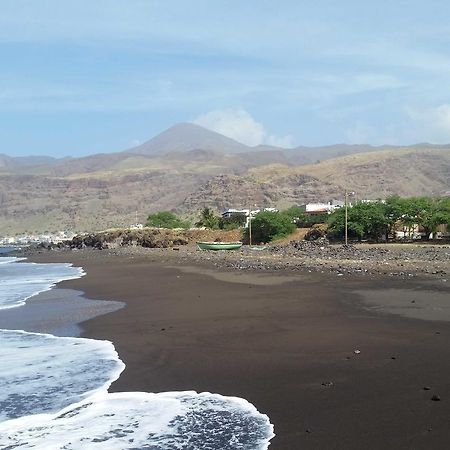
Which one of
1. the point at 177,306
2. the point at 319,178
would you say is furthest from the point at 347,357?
the point at 319,178

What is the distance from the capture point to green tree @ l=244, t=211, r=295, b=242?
69375 mm

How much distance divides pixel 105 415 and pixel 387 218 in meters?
54.2

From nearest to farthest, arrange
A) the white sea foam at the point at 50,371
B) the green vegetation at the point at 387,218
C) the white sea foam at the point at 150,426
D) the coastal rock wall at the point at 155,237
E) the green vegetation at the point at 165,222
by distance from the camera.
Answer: the white sea foam at the point at 150,426, the white sea foam at the point at 50,371, the green vegetation at the point at 387,218, the coastal rock wall at the point at 155,237, the green vegetation at the point at 165,222

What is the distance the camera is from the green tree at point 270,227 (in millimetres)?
69375

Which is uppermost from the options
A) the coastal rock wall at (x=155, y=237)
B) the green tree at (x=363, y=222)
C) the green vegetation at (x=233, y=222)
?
the green tree at (x=363, y=222)

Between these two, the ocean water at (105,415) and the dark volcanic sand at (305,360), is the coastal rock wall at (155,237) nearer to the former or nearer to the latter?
the dark volcanic sand at (305,360)

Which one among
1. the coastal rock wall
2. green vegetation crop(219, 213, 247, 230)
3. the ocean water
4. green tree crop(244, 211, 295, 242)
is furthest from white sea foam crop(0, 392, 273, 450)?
green vegetation crop(219, 213, 247, 230)

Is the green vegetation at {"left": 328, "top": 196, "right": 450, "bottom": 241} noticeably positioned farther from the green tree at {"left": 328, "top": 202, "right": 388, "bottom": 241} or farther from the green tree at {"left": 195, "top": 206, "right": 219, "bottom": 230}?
the green tree at {"left": 195, "top": 206, "right": 219, "bottom": 230}

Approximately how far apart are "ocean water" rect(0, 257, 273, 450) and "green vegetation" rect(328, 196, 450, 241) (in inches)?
1946

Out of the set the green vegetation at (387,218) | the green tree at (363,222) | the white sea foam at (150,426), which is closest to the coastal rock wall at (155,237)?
the green tree at (363,222)

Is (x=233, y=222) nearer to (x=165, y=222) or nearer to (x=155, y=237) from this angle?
(x=155, y=237)

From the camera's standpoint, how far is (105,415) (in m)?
8.25

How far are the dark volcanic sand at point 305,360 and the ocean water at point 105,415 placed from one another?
0.38 metres

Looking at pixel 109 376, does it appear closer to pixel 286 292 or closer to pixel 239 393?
pixel 239 393
